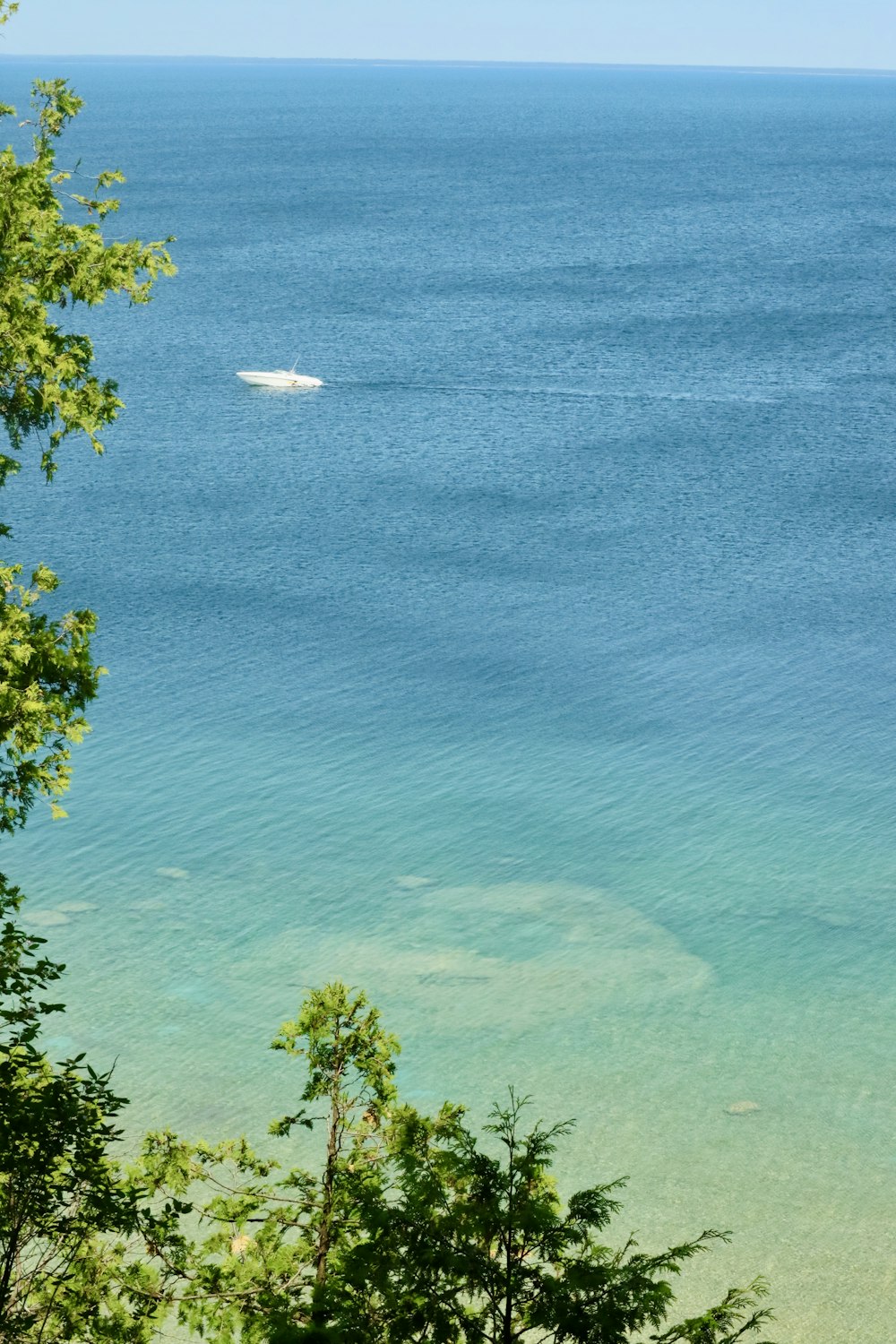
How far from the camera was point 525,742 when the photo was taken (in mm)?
34938

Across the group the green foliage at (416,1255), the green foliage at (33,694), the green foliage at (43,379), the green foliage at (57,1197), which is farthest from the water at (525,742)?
the green foliage at (43,379)

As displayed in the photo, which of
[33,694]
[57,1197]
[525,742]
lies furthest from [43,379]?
[525,742]

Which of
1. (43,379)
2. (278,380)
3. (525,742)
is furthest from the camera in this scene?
(278,380)

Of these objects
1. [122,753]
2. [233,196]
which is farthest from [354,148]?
[122,753]

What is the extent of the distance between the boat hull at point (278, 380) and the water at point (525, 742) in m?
1.03

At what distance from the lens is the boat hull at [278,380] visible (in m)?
64.9

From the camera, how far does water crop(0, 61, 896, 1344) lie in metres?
24.2

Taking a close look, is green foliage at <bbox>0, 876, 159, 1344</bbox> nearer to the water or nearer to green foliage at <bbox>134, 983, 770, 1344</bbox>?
green foliage at <bbox>134, 983, 770, 1344</bbox>

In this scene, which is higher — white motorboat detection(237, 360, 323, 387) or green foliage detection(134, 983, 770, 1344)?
white motorboat detection(237, 360, 323, 387)

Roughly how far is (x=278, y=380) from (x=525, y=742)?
33950mm

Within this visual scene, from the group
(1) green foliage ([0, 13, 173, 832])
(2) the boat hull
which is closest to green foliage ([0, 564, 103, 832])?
(1) green foliage ([0, 13, 173, 832])

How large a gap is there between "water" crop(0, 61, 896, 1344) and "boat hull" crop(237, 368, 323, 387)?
1035 mm

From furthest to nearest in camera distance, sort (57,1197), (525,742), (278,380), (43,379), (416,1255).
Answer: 1. (278,380)
2. (525,742)
3. (43,379)
4. (57,1197)
5. (416,1255)

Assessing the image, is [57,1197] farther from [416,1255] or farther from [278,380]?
[278,380]
